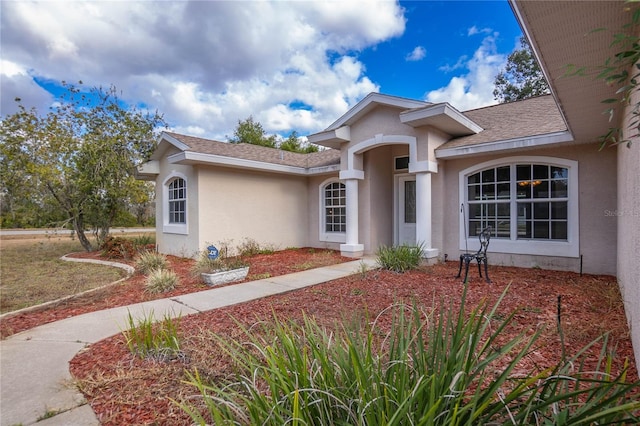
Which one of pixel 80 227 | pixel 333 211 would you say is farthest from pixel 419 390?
pixel 80 227

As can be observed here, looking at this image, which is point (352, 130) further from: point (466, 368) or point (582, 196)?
point (466, 368)

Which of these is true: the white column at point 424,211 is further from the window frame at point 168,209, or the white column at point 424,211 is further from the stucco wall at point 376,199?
the window frame at point 168,209

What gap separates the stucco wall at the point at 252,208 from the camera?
34.0ft

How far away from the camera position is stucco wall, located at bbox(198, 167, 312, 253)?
1037cm

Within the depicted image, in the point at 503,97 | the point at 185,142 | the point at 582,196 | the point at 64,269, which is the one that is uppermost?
the point at 503,97

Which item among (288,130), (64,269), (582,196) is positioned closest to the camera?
(582,196)

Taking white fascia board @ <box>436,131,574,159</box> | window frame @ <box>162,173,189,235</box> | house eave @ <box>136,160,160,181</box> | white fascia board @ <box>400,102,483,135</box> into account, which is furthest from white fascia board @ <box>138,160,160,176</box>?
white fascia board @ <box>436,131,574,159</box>

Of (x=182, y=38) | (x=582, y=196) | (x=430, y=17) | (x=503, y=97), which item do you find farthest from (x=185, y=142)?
(x=503, y=97)

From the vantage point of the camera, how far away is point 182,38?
984 centimetres

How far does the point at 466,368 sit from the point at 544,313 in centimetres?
387

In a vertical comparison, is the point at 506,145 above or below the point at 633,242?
above

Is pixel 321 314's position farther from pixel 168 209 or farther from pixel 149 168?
pixel 149 168

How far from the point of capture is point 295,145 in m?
36.4

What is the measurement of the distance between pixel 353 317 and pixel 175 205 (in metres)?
11.3
